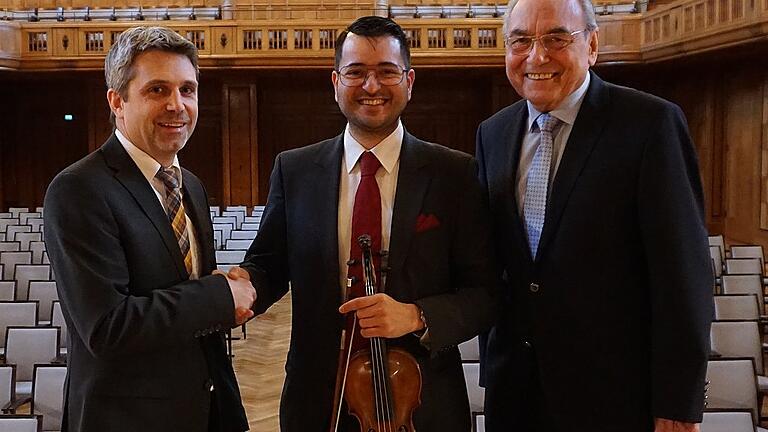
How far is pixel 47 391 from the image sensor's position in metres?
4.14

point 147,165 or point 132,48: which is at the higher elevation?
point 132,48

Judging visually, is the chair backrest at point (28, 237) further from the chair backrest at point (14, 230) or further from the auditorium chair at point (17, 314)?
the auditorium chair at point (17, 314)

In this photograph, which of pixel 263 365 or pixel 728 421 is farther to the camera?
pixel 263 365

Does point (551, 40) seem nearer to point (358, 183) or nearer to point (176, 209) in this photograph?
point (358, 183)

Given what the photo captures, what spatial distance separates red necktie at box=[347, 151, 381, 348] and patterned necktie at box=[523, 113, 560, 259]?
0.43 metres

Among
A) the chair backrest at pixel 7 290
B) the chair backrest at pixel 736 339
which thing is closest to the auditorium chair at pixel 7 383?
the chair backrest at pixel 7 290

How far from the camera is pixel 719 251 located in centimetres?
810

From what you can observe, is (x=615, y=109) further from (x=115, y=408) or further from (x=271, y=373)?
(x=271, y=373)

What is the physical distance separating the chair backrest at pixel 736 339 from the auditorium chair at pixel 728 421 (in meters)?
1.79

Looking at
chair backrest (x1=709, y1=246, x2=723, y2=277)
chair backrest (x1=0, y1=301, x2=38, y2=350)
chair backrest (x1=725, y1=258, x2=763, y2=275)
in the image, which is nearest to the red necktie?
chair backrest (x1=0, y1=301, x2=38, y2=350)

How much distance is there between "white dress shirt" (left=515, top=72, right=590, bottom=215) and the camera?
2.12 metres

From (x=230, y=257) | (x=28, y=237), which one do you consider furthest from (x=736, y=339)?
(x=28, y=237)

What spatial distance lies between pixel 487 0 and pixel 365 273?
45.0ft

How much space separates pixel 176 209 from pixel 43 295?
16.6 feet
